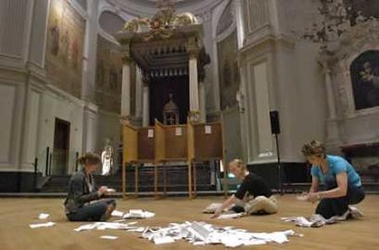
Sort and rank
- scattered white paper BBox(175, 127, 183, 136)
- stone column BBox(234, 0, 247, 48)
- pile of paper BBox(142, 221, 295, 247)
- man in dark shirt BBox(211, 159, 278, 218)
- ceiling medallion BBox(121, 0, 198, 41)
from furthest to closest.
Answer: stone column BBox(234, 0, 247, 48), ceiling medallion BBox(121, 0, 198, 41), scattered white paper BBox(175, 127, 183, 136), man in dark shirt BBox(211, 159, 278, 218), pile of paper BBox(142, 221, 295, 247)

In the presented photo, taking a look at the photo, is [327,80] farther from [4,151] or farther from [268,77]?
[4,151]

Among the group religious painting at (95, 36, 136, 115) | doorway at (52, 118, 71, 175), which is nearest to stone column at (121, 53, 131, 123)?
doorway at (52, 118, 71, 175)

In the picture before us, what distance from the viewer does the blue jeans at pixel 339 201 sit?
311 centimetres

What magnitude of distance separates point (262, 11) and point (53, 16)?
8.58 m

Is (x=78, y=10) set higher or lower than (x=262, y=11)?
higher

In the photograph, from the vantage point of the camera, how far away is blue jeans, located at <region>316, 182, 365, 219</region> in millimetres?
3109

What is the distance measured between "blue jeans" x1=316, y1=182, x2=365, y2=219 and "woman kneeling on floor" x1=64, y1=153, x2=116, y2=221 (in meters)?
2.23

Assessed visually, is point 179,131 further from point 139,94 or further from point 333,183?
point 139,94

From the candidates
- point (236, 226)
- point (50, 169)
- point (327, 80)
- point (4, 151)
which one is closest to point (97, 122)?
point (50, 169)

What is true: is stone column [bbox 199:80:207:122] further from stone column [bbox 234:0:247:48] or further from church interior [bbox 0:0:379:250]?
stone column [bbox 234:0:247:48]

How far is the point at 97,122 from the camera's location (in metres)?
16.2

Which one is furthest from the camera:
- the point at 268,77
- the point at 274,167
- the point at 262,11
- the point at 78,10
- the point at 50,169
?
the point at 78,10

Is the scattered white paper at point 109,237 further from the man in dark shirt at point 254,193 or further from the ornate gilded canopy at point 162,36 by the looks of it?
the ornate gilded canopy at point 162,36

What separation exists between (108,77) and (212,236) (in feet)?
51.1
